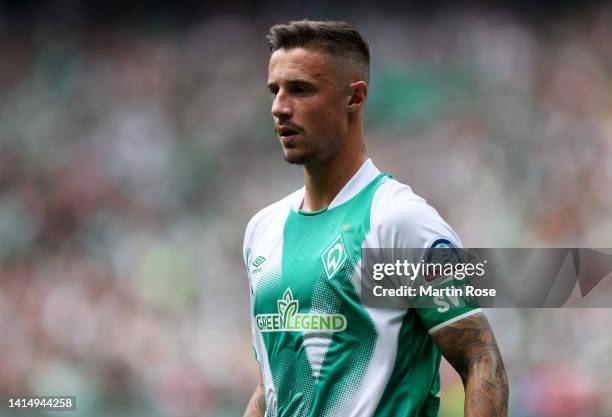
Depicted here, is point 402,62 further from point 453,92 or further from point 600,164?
point 600,164

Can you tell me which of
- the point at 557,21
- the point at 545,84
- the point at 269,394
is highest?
the point at 557,21

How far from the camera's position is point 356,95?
11.0 ft

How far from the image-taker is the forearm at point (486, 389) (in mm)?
2760

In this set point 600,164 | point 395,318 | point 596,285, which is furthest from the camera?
point 600,164

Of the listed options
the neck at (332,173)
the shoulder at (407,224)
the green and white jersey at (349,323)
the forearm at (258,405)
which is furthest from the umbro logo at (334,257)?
the forearm at (258,405)

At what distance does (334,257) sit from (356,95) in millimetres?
615

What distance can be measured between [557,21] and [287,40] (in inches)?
208

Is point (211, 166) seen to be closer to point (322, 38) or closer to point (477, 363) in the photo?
point (322, 38)

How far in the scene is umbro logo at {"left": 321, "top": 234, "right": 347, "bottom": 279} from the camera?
3.04 metres

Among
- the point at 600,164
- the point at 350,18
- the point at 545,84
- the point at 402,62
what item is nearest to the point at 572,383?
the point at 600,164

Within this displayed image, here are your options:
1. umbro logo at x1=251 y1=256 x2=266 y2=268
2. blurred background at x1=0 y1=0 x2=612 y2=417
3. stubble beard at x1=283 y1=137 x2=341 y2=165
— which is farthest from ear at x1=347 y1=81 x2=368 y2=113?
blurred background at x1=0 y1=0 x2=612 y2=417

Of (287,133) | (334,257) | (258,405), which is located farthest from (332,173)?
(258,405)

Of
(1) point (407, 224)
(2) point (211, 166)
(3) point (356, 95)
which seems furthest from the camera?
(2) point (211, 166)

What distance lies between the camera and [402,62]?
823 centimetres
